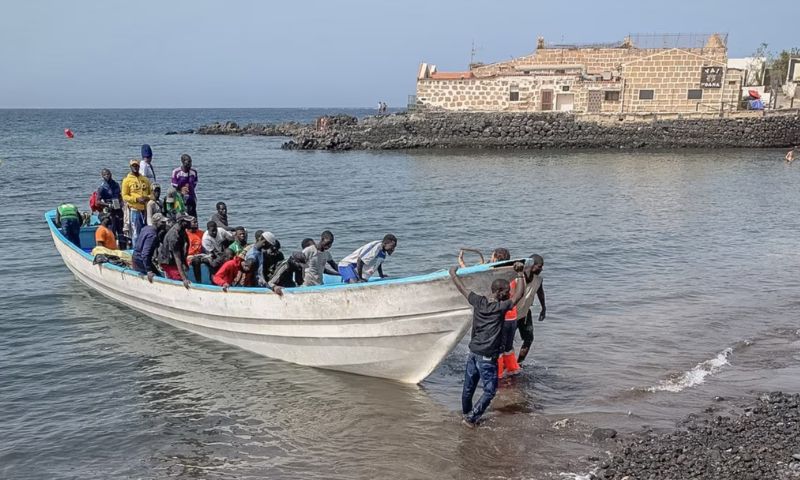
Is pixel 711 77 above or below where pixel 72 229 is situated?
above

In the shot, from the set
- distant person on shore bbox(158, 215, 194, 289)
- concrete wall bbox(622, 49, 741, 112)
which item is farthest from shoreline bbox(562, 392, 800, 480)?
concrete wall bbox(622, 49, 741, 112)

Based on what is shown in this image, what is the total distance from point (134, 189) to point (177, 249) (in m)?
2.66

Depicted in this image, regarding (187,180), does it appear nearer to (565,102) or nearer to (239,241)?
(239,241)

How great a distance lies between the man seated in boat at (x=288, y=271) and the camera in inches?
382

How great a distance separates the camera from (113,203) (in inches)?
548

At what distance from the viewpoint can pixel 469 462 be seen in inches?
290

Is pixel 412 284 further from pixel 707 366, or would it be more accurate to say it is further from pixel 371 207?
pixel 371 207

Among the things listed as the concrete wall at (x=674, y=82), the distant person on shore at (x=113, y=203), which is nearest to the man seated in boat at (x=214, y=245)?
the distant person on shore at (x=113, y=203)

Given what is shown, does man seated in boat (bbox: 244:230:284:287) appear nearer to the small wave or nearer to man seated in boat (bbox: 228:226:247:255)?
man seated in boat (bbox: 228:226:247:255)

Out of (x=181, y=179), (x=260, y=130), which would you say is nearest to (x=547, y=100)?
(x=260, y=130)

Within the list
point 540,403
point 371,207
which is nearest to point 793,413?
point 540,403

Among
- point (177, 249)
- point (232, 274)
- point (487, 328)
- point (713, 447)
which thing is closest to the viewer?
point (713, 447)

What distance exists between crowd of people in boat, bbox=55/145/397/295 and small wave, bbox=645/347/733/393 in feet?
13.4

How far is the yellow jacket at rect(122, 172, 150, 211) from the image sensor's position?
41.7ft
